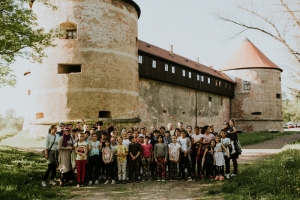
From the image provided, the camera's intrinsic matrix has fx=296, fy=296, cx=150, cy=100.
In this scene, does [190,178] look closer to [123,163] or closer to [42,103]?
[123,163]

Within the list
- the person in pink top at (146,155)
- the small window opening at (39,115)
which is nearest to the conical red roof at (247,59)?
the small window opening at (39,115)

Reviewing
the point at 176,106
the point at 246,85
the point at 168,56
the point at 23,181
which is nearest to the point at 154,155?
the point at 23,181

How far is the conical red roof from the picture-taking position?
33.8 meters

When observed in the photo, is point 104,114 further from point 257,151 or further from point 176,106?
point 176,106

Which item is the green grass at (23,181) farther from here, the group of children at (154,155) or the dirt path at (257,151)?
the dirt path at (257,151)

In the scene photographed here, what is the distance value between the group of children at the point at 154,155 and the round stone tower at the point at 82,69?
22.6 ft

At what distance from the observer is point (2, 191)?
6.06 meters

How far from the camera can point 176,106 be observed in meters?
24.3

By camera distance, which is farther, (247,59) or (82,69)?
(247,59)

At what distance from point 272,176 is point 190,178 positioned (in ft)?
6.95

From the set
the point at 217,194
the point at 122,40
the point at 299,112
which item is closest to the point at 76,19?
the point at 122,40

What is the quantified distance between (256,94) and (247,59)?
4357 mm

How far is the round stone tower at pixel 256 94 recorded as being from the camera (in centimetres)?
3322

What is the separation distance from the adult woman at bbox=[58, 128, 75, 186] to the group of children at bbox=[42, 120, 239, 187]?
0.18 meters
